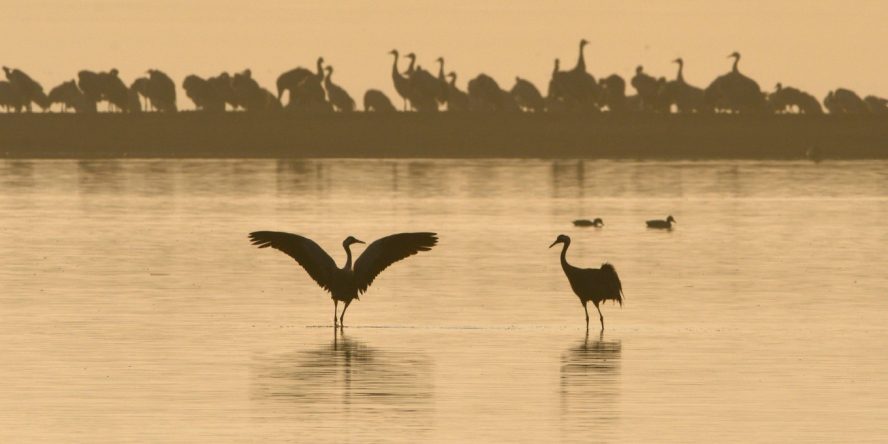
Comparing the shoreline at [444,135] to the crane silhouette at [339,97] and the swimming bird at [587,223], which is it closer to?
the crane silhouette at [339,97]

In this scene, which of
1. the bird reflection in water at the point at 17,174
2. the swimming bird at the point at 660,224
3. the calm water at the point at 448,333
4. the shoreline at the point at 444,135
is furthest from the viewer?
the shoreline at the point at 444,135

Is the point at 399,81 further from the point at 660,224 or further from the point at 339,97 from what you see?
the point at 660,224

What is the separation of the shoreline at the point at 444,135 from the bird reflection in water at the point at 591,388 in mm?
64736

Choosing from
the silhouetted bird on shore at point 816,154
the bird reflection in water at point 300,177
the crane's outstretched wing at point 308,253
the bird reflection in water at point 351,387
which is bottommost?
the bird reflection in water at point 351,387

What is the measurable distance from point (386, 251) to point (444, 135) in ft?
216

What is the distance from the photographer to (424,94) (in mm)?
88188

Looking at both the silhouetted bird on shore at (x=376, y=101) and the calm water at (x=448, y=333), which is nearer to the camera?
the calm water at (x=448, y=333)

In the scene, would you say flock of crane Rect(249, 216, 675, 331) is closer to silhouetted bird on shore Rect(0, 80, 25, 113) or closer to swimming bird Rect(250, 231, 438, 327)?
swimming bird Rect(250, 231, 438, 327)

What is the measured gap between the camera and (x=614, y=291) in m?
18.8

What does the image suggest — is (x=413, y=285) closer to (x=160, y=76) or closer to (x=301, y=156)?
(x=301, y=156)

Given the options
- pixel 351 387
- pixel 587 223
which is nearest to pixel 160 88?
pixel 587 223

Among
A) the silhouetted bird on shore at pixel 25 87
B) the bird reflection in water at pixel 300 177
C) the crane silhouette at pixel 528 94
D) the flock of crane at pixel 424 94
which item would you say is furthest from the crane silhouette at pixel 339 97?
the bird reflection in water at pixel 300 177

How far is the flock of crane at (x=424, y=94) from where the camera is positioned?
8762cm

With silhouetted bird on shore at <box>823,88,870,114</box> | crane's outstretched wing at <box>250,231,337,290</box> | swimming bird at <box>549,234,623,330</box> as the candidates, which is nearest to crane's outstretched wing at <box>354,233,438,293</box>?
crane's outstretched wing at <box>250,231,337,290</box>
